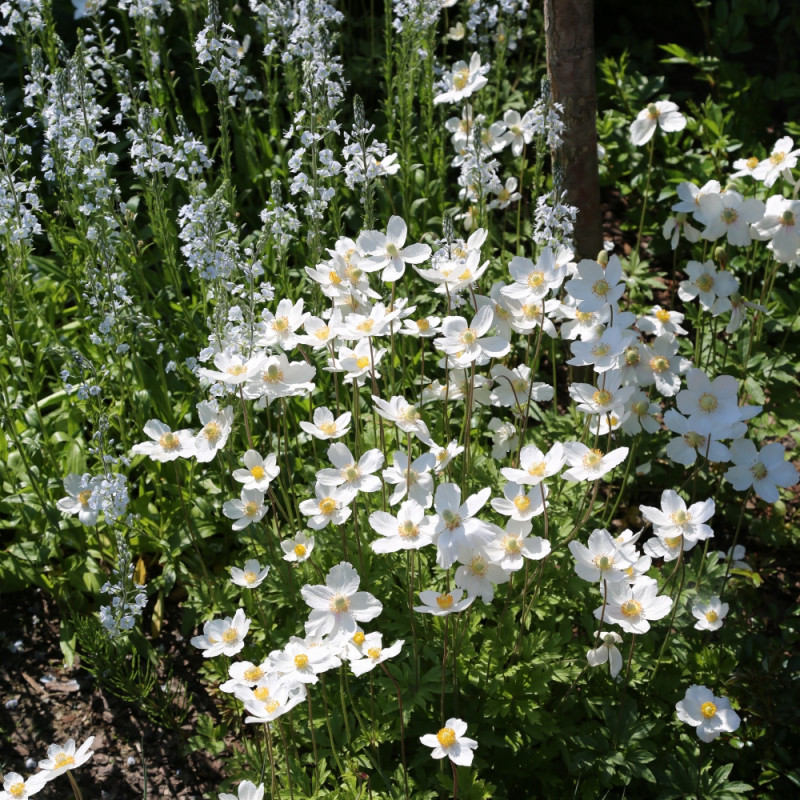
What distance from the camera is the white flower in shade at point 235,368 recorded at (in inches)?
91.4

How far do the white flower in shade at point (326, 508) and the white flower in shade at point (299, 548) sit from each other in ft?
0.55

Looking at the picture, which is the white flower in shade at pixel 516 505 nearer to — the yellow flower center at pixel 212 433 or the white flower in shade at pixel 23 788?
the yellow flower center at pixel 212 433

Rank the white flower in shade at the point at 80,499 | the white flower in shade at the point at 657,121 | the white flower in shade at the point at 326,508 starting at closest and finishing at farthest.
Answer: the white flower in shade at the point at 326,508 < the white flower in shade at the point at 80,499 < the white flower in shade at the point at 657,121

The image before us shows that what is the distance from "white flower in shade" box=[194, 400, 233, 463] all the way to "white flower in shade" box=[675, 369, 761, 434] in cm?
121

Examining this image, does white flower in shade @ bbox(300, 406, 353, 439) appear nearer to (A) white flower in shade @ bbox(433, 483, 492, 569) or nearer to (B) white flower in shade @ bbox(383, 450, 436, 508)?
(B) white flower in shade @ bbox(383, 450, 436, 508)

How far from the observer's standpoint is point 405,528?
6.89ft

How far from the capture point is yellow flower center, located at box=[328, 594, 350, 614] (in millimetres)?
2131

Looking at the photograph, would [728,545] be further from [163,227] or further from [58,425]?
[58,425]

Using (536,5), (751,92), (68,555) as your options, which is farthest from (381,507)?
(536,5)

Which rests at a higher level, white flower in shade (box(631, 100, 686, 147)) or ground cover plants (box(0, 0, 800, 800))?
white flower in shade (box(631, 100, 686, 147))

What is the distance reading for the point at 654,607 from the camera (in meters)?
2.23

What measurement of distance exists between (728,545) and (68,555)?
244 centimetres

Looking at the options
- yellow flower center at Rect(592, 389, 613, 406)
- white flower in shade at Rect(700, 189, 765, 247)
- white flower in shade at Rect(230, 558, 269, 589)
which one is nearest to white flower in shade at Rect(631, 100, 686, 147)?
white flower in shade at Rect(700, 189, 765, 247)

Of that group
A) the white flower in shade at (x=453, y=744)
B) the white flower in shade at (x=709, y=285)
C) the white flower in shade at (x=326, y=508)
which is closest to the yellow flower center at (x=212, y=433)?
the white flower in shade at (x=326, y=508)
